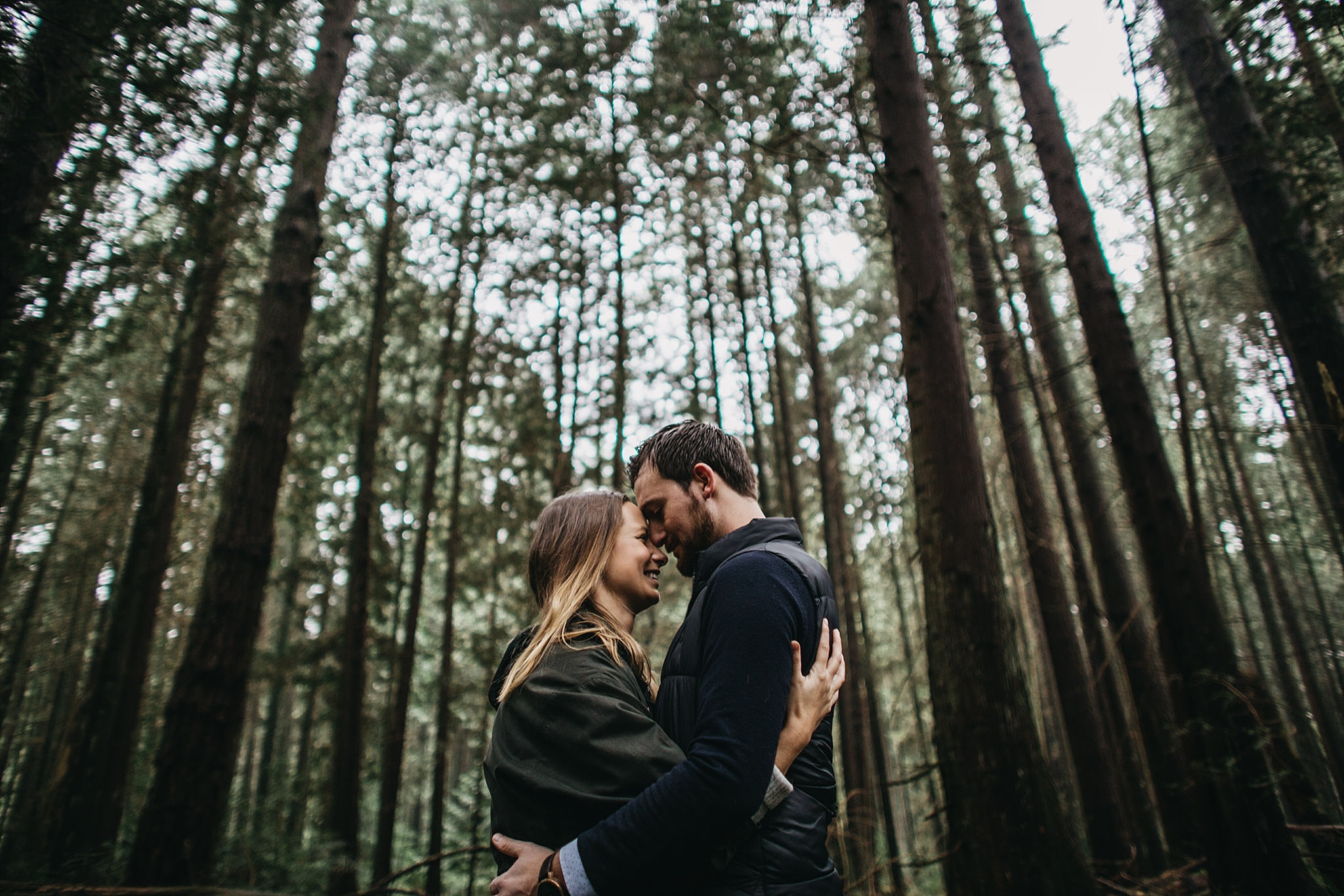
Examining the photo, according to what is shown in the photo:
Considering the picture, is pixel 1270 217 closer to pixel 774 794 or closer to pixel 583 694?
pixel 774 794

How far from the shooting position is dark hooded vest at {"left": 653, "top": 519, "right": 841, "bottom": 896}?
1549 millimetres

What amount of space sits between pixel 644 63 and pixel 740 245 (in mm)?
3554

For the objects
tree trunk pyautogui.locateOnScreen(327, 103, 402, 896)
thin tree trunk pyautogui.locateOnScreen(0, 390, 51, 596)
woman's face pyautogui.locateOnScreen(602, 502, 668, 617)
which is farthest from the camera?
thin tree trunk pyautogui.locateOnScreen(0, 390, 51, 596)

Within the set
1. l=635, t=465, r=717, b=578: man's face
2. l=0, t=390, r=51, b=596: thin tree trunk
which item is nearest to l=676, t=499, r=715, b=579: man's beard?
l=635, t=465, r=717, b=578: man's face

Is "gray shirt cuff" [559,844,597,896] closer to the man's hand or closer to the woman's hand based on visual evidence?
the man's hand

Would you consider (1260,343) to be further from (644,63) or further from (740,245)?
(644,63)

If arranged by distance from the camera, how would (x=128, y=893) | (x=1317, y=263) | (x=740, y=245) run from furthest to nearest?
(x=740, y=245) < (x=1317, y=263) < (x=128, y=893)

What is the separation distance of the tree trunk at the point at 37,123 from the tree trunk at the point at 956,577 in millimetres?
5310

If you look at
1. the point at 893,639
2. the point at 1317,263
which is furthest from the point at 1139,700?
the point at 893,639

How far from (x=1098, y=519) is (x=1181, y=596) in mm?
3614

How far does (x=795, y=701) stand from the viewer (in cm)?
176

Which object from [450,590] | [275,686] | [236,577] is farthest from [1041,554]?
[275,686]

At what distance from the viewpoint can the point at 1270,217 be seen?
17.0 ft

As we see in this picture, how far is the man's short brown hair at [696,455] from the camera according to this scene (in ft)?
7.20
